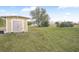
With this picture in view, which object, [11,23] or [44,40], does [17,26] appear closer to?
[11,23]

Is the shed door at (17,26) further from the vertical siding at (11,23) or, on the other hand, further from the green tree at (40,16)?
the green tree at (40,16)

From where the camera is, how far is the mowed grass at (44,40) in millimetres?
1320

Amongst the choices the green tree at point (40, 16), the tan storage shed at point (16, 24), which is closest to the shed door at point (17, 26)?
the tan storage shed at point (16, 24)

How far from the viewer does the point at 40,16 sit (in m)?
1.34

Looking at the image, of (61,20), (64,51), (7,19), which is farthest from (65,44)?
(7,19)

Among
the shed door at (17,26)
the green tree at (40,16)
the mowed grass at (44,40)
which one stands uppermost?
the green tree at (40,16)

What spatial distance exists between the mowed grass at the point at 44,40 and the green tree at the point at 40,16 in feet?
0.15

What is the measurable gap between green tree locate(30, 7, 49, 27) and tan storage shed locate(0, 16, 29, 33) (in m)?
0.08

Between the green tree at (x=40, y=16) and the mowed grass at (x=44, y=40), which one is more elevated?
the green tree at (x=40, y=16)

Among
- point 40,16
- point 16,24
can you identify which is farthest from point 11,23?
→ point 40,16

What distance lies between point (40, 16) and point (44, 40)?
219mm

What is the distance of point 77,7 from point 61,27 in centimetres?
23

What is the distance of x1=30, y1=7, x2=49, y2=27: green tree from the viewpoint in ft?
4.36
